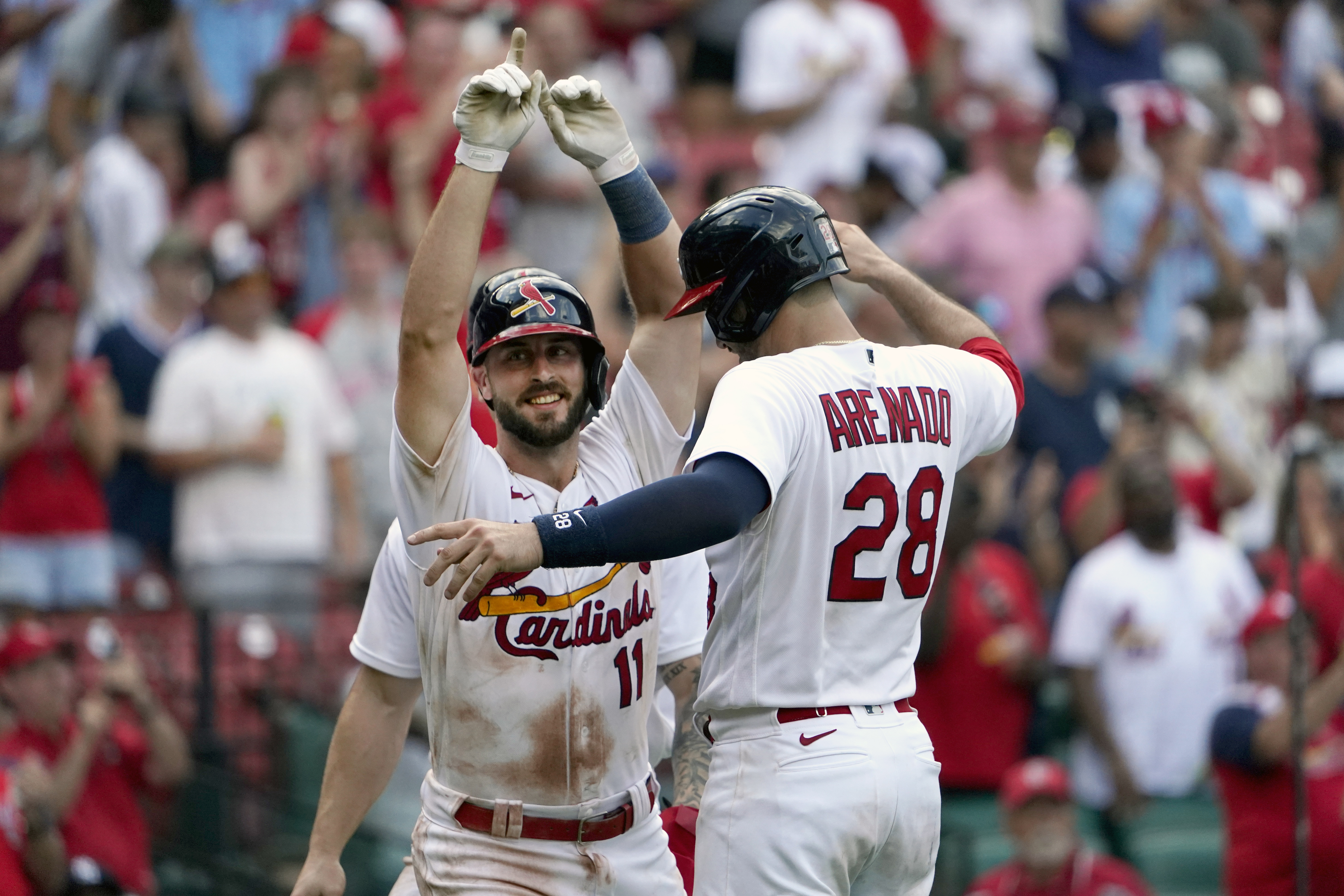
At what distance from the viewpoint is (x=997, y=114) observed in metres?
11.1

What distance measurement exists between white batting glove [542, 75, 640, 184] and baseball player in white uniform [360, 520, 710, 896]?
3.24ft

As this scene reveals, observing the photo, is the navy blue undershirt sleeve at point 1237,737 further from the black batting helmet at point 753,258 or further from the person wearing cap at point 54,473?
the person wearing cap at point 54,473

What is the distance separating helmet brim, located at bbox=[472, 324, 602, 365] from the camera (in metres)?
4.54

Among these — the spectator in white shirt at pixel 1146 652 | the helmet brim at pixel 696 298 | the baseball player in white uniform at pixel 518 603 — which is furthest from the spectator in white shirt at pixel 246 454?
the helmet brim at pixel 696 298

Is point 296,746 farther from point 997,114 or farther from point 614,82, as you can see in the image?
point 997,114

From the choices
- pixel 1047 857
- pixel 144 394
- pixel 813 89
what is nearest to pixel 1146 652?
pixel 1047 857

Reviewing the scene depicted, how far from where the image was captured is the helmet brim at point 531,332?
14.9 ft

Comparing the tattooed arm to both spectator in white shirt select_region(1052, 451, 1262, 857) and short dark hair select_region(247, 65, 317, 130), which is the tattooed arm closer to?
spectator in white shirt select_region(1052, 451, 1262, 857)

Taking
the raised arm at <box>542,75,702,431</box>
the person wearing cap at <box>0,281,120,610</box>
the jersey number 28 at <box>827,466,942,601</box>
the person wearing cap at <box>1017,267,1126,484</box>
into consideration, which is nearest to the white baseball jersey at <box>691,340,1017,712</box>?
the jersey number 28 at <box>827,466,942,601</box>

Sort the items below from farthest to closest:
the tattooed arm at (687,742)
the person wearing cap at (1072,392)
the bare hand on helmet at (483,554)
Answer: the person wearing cap at (1072,392) < the tattooed arm at (687,742) < the bare hand on helmet at (483,554)

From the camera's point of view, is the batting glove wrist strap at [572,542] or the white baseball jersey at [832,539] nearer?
the batting glove wrist strap at [572,542]

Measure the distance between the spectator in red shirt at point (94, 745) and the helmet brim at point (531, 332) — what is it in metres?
3.53

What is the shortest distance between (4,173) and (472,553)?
6848mm

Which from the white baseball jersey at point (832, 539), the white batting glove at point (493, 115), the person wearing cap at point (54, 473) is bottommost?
the person wearing cap at point (54, 473)
